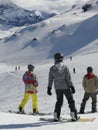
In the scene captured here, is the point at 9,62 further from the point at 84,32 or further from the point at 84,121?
the point at 84,121

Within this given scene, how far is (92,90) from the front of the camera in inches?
662

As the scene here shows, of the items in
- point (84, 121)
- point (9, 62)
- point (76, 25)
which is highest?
point (76, 25)

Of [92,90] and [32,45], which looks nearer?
[92,90]

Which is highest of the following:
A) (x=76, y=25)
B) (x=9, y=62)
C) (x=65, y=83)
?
(x=76, y=25)

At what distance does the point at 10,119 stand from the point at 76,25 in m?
180

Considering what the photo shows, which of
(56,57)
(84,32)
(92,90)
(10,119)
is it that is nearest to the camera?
(56,57)

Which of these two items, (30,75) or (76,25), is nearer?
(30,75)

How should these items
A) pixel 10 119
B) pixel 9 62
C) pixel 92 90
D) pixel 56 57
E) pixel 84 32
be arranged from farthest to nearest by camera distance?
pixel 84 32
pixel 9 62
pixel 92 90
pixel 10 119
pixel 56 57

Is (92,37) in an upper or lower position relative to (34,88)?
upper

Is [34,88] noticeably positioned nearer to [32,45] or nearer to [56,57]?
[56,57]

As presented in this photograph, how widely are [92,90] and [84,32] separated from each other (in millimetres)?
168768

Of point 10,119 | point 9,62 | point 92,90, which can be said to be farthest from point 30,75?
point 9,62

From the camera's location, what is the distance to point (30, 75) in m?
17.1

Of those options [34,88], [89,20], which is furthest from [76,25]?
[34,88]
